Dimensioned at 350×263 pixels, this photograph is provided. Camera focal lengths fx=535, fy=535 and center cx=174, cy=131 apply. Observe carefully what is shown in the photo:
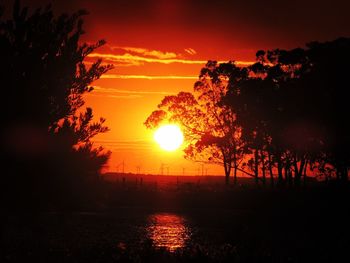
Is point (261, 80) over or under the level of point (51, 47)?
over

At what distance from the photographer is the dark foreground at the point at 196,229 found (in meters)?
14.2

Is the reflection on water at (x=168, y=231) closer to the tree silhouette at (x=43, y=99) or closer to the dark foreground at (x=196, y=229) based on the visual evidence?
the dark foreground at (x=196, y=229)

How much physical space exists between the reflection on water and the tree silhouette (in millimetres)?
11762

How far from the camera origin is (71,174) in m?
11.6

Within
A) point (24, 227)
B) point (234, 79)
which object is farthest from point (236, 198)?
point (24, 227)

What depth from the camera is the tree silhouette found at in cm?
1134

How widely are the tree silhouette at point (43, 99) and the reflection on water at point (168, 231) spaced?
11762mm

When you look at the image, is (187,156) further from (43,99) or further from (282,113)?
(43,99)

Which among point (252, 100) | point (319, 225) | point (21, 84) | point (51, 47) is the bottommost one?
point (319, 225)

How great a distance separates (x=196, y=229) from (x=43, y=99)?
2259 cm

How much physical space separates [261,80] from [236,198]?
1325 centimetres

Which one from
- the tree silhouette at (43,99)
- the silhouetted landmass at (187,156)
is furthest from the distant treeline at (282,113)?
the tree silhouette at (43,99)

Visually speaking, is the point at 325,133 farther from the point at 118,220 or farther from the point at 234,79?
the point at 118,220

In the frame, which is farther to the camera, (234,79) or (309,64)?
(234,79)
